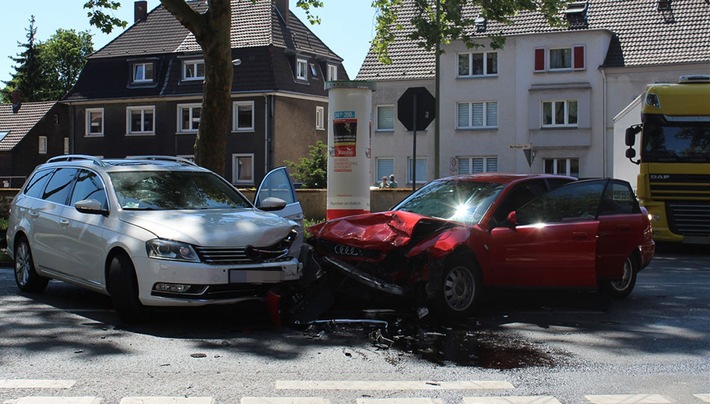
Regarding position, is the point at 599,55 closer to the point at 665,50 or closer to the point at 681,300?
the point at 665,50

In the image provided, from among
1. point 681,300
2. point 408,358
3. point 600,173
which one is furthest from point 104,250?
point 600,173

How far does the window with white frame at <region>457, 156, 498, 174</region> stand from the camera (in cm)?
4325

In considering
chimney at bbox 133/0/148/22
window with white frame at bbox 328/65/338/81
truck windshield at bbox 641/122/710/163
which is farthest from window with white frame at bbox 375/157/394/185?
truck windshield at bbox 641/122/710/163

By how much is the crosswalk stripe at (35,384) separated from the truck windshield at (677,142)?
15042mm

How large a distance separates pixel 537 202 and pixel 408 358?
3536mm

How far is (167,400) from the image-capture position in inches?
223

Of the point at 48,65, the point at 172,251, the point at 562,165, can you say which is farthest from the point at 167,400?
the point at 48,65

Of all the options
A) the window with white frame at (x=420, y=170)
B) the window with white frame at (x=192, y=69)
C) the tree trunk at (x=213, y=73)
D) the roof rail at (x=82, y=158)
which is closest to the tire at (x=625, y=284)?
the roof rail at (x=82, y=158)

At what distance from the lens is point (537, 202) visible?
9.90m

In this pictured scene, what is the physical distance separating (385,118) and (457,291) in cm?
3732

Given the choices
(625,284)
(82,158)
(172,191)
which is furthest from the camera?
(625,284)

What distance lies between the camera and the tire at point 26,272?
10.5 meters

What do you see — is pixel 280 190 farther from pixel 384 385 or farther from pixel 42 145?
pixel 42 145

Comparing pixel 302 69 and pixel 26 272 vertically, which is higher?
pixel 302 69
